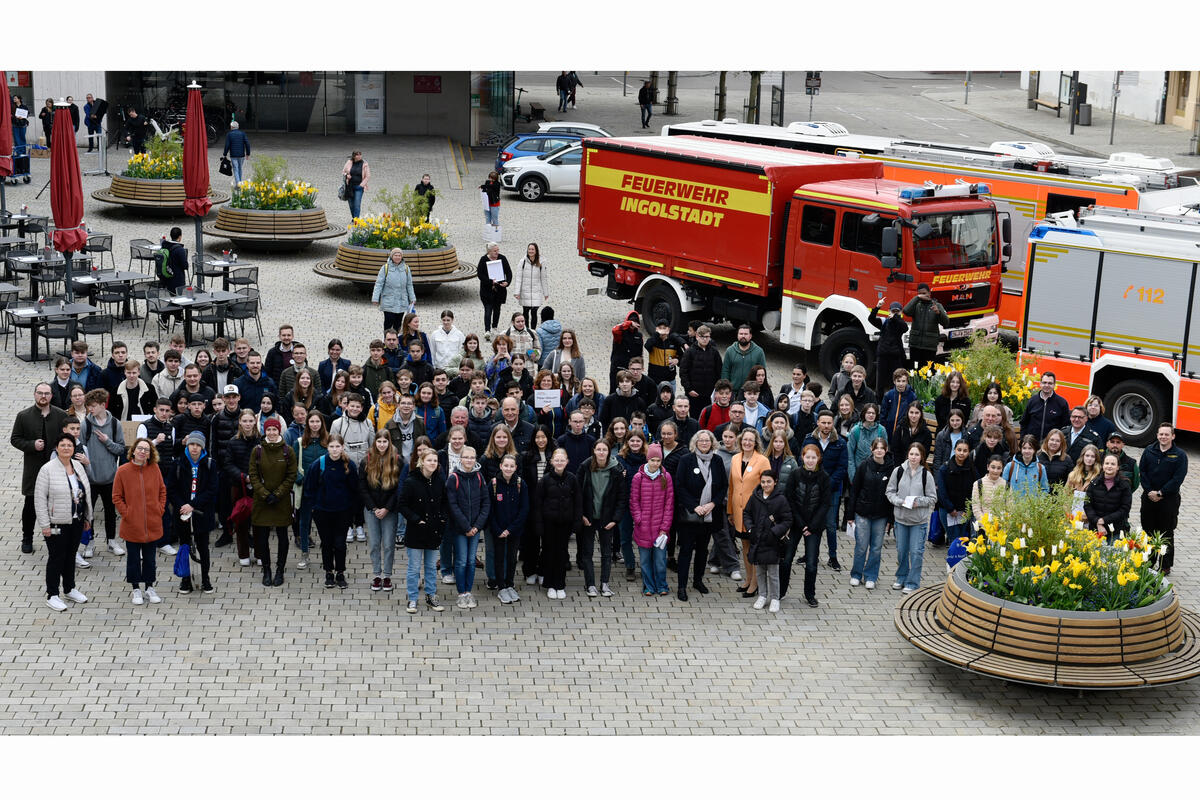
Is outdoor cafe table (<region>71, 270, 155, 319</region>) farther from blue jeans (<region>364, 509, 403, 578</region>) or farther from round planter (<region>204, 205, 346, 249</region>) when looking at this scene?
blue jeans (<region>364, 509, 403, 578</region>)

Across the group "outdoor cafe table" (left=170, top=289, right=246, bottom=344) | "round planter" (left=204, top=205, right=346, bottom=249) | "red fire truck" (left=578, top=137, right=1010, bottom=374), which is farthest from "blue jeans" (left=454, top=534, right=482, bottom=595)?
"round planter" (left=204, top=205, right=346, bottom=249)

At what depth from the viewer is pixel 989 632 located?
11250 mm

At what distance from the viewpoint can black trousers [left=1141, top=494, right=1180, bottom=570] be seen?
1385 cm

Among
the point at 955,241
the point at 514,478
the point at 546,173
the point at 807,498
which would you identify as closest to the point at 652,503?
the point at 514,478

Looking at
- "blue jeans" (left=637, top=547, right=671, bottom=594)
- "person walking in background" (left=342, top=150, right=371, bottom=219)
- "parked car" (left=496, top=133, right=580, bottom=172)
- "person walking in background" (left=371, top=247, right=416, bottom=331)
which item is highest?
"parked car" (left=496, top=133, right=580, bottom=172)

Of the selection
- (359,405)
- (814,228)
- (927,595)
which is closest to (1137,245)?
(814,228)

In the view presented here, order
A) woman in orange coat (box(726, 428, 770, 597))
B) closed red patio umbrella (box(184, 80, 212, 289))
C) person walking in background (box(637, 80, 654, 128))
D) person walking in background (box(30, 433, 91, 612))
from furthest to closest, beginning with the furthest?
person walking in background (box(637, 80, 654, 128)) < closed red patio umbrella (box(184, 80, 212, 289)) < woman in orange coat (box(726, 428, 770, 597)) < person walking in background (box(30, 433, 91, 612))

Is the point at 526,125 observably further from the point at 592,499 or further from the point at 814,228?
the point at 592,499

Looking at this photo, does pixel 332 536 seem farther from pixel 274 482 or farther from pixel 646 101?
pixel 646 101

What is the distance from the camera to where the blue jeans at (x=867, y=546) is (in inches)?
528

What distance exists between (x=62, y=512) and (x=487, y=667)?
12.6 feet

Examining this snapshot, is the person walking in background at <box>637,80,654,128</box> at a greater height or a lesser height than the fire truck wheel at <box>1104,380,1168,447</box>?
greater

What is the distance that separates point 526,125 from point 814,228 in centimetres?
2883

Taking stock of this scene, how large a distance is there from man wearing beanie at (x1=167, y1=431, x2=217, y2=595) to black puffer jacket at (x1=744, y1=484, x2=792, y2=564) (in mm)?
4734
